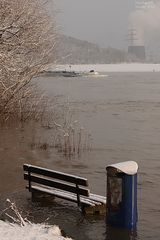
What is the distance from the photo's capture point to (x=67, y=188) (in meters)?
10.6

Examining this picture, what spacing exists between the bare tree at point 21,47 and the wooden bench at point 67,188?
8220 mm

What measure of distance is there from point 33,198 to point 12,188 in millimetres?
1522

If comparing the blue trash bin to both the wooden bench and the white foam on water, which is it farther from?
the white foam on water

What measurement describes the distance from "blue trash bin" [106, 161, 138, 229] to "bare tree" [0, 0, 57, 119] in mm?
10635

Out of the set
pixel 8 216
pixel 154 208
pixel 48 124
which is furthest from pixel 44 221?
pixel 48 124

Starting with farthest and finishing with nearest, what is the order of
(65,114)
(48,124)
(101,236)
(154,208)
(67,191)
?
(65,114)
(48,124)
(154,208)
(67,191)
(101,236)

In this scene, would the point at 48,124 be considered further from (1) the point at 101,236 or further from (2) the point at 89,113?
(1) the point at 101,236

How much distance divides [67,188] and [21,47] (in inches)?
485

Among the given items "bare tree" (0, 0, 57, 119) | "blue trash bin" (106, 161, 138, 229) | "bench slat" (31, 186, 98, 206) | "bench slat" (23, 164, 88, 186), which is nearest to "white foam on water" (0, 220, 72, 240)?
"blue trash bin" (106, 161, 138, 229)

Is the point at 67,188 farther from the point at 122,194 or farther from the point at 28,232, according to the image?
the point at 28,232

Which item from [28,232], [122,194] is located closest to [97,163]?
[122,194]

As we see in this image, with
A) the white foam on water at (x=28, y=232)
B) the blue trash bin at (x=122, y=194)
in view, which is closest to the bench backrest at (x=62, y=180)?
the blue trash bin at (x=122, y=194)

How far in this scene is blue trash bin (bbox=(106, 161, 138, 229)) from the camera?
8.95 meters

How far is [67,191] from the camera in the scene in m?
10.7
